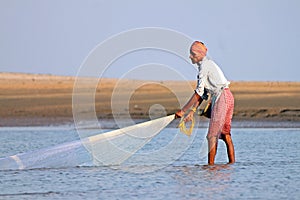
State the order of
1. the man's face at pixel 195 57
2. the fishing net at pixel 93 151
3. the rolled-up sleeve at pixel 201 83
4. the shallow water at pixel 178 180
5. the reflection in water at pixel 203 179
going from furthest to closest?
the fishing net at pixel 93 151, the man's face at pixel 195 57, the rolled-up sleeve at pixel 201 83, the reflection in water at pixel 203 179, the shallow water at pixel 178 180

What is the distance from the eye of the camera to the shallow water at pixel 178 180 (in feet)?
34.5

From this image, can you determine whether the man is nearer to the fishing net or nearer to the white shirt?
the white shirt

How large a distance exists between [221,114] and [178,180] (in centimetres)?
126

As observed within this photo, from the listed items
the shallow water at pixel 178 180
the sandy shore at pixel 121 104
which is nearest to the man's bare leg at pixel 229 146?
the shallow water at pixel 178 180

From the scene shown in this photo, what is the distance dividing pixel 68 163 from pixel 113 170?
712mm

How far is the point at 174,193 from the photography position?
1059 cm

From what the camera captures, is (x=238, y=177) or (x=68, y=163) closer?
(x=238, y=177)

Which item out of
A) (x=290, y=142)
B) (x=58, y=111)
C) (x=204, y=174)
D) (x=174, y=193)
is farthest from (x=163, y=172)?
(x=58, y=111)

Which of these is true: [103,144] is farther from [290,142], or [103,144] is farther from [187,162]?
[290,142]

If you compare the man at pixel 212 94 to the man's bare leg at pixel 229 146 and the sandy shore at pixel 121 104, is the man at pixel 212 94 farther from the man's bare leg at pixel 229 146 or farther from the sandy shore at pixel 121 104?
the sandy shore at pixel 121 104

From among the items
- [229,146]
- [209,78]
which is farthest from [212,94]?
[229,146]

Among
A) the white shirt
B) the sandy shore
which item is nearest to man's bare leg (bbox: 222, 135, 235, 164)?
the white shirt

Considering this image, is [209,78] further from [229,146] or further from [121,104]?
[121,104]

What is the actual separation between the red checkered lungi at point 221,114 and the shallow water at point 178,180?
557mm
